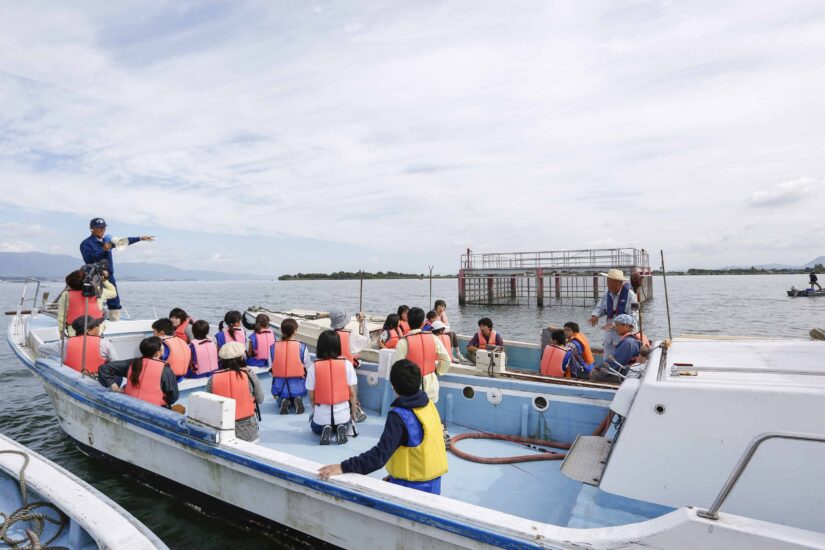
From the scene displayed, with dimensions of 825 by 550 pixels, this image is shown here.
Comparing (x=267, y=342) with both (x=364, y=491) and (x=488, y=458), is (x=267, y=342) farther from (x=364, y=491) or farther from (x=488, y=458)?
(x=364, y=491)

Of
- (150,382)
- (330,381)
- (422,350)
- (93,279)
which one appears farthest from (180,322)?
(422,350)

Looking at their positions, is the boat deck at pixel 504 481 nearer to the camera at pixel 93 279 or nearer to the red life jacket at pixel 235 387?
the red life jacket at pixel 235 387

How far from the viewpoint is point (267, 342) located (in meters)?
7.62

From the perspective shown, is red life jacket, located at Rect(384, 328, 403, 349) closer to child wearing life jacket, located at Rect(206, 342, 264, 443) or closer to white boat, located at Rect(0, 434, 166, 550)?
child wearing life jacket, located at Rect(206, 342, 264, 443)

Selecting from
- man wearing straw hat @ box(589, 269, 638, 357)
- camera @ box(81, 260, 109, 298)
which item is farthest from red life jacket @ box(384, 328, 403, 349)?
camera @ box(81, 260, 109, 298)

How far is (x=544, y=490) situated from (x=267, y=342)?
4.98 metres

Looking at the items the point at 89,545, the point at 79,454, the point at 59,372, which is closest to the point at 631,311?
the point at 89,545

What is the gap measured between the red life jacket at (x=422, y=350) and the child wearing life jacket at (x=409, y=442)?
2083 millimetres

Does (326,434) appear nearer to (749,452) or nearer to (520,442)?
(520,442)

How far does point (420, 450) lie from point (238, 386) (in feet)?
7.85

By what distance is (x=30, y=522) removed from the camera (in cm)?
324

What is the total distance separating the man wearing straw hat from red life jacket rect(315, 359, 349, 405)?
11.8ft

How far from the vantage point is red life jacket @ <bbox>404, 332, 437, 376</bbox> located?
17.8 feet

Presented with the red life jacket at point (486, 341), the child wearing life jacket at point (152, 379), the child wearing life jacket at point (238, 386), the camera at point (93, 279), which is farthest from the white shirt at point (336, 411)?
the red life jacket at point (486, 341)
